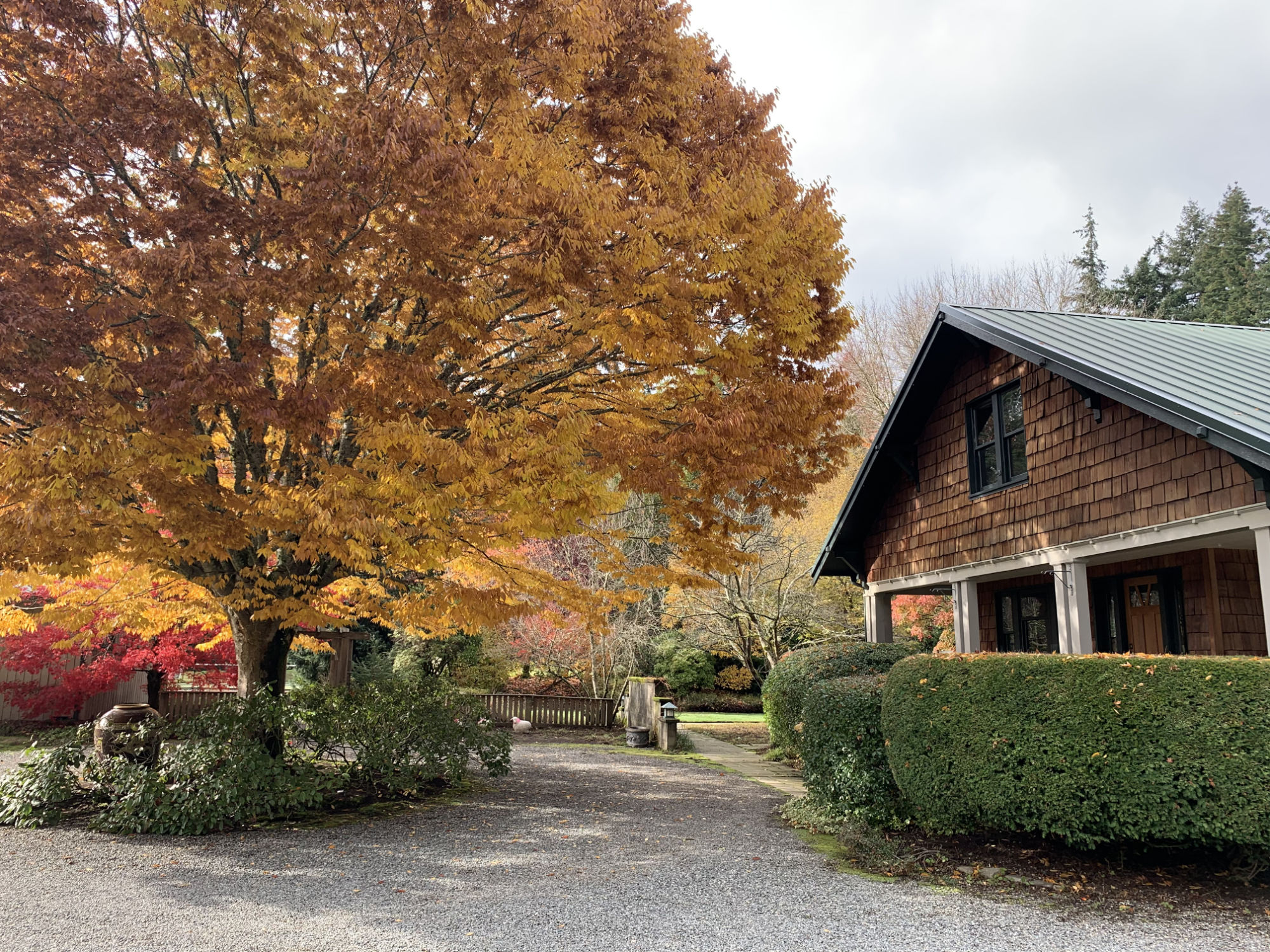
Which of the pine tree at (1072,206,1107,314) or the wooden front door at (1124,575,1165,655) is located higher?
the pine tree at (1072,206,1107,314)

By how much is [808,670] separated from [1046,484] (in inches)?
198

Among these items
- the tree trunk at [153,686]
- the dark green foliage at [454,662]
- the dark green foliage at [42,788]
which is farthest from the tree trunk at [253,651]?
the dark green foliage at [454,662]

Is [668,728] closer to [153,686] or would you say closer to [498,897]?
[153,686]

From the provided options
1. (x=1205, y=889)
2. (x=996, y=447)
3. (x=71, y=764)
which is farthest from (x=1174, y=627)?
(x=71, y=764)

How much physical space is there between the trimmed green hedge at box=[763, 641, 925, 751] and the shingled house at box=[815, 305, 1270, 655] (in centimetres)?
120

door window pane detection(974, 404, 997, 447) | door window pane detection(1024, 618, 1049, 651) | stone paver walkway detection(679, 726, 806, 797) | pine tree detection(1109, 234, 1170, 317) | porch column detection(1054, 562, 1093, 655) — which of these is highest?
pine tree detection(1109, 234, 1170, 317)

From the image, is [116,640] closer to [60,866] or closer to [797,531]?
[60,866]

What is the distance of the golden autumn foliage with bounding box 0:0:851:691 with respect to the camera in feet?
21.3

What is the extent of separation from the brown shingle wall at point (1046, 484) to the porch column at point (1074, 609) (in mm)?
419

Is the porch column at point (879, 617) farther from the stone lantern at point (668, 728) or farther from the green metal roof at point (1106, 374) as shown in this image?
the stone lantern at point (668, 728)

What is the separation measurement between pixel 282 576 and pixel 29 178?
4.66 metres

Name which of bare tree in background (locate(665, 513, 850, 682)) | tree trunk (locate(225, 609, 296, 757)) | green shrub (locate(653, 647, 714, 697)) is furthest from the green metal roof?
green shrub (locate(653, 647, 714, 697))

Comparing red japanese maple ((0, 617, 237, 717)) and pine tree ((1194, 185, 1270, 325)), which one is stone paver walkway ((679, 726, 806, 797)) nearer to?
red japanese maple ((0, 617, 237, 717))

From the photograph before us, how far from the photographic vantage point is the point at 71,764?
9.27m
